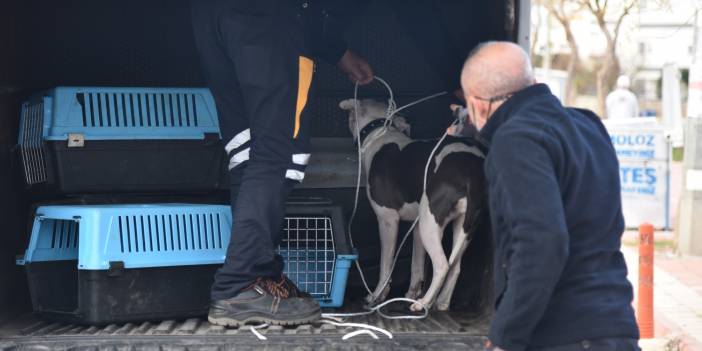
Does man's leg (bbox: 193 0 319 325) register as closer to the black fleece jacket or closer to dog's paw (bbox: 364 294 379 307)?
dog's paw (bbox: 364 294 379 307)

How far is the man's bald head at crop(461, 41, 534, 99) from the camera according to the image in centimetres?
258

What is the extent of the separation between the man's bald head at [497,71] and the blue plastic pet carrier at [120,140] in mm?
1683

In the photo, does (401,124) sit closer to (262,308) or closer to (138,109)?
(138,109)

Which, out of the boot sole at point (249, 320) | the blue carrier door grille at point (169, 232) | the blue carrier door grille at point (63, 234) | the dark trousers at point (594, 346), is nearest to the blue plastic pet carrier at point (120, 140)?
the blue carrier door grille at point (63, 234)

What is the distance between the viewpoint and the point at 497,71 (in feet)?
8.46

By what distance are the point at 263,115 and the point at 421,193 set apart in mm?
980

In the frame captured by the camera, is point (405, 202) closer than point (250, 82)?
No

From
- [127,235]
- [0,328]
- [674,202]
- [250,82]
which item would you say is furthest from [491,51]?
[674,202]

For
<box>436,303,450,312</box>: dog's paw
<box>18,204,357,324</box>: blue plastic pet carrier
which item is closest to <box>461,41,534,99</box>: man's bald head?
<box>18,204,357,324</box>: blue plastic pet carrier

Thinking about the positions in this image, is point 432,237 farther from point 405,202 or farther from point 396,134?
point 396,134

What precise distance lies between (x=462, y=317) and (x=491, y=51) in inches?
59.3

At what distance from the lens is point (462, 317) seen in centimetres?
383

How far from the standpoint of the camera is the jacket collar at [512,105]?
254cm

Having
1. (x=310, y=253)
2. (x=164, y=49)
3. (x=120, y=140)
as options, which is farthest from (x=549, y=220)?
(x=164, y=49)
